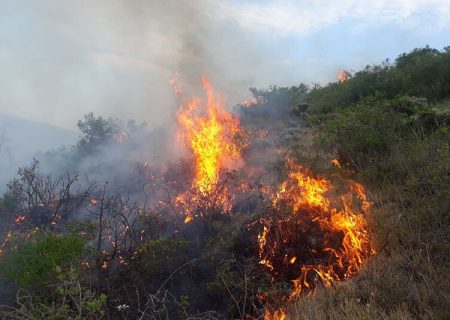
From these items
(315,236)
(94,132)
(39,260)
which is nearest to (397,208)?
(315,236)

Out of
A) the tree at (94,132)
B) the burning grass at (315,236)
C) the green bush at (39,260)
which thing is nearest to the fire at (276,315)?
the burning grass at (315,236)

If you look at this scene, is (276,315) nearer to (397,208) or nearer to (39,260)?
(397,208)

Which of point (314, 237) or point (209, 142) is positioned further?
point (209, 142)

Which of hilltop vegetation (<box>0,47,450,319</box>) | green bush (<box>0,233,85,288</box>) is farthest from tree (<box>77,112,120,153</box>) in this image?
green bush (<box>0,233,85,288</box>)

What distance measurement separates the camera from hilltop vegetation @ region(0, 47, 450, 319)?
4141mm

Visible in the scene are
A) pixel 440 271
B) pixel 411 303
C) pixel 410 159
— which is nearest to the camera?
pixel 411 303

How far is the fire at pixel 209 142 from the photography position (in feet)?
30.4

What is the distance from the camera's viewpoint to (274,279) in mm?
5902

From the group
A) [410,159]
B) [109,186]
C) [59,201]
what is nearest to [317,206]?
[410,159]

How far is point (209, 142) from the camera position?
36.5 feet

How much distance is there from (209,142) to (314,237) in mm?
5527

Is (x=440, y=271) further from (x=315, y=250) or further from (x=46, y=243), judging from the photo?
(x=46, y=243)

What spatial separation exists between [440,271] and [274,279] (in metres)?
2.43

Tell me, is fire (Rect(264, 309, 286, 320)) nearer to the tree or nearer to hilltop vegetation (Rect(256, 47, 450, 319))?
hilltop vegetation (Rect(256, 47, 450, 319))
